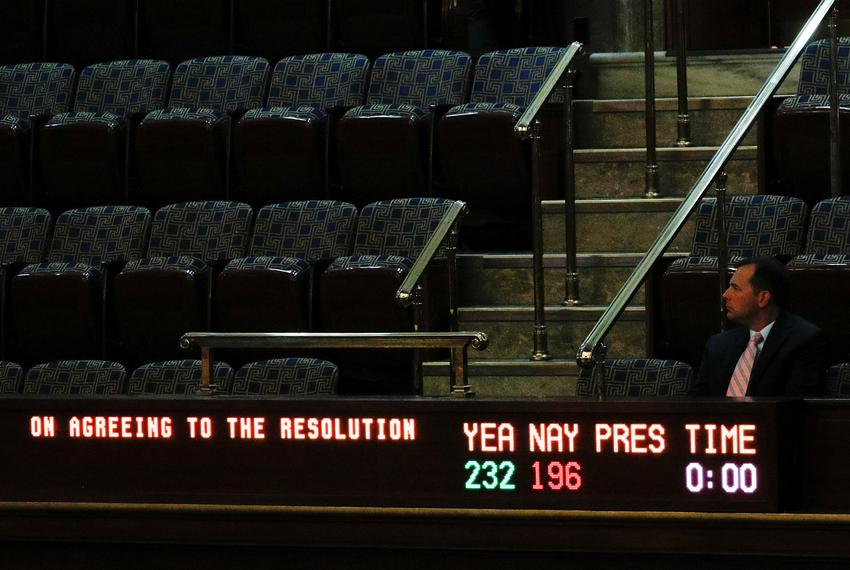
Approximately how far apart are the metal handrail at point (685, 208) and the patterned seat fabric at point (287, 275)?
21.1 inches

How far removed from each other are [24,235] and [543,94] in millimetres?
993

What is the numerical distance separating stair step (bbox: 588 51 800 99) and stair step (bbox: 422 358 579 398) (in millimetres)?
813

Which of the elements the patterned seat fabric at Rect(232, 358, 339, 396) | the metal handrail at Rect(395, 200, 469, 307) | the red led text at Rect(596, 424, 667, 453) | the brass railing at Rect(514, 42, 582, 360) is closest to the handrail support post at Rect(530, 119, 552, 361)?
the brass railing at Rect(514, 42, 582, 360)

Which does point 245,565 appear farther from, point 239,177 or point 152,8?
point 152,8

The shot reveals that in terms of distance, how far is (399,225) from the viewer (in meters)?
2.78

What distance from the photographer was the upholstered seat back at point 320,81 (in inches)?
126

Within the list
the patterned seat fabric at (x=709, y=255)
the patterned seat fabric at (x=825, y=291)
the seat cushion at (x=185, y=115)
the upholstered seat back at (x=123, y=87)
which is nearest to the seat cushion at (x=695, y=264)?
the patterned seat fabric at (x=709, y=255)

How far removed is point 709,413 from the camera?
1778mm

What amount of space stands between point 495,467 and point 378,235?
3.21ft

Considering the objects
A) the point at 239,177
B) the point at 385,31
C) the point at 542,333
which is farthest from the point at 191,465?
the point at 385,31

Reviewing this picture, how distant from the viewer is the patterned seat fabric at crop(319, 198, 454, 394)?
2611mm

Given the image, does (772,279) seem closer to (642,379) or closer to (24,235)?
(642,379)

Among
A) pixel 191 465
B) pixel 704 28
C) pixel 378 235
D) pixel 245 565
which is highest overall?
pixel 704 28

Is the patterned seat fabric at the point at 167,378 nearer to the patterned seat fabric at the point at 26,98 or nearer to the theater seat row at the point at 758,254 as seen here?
the theater seat row at the point at 758,254
